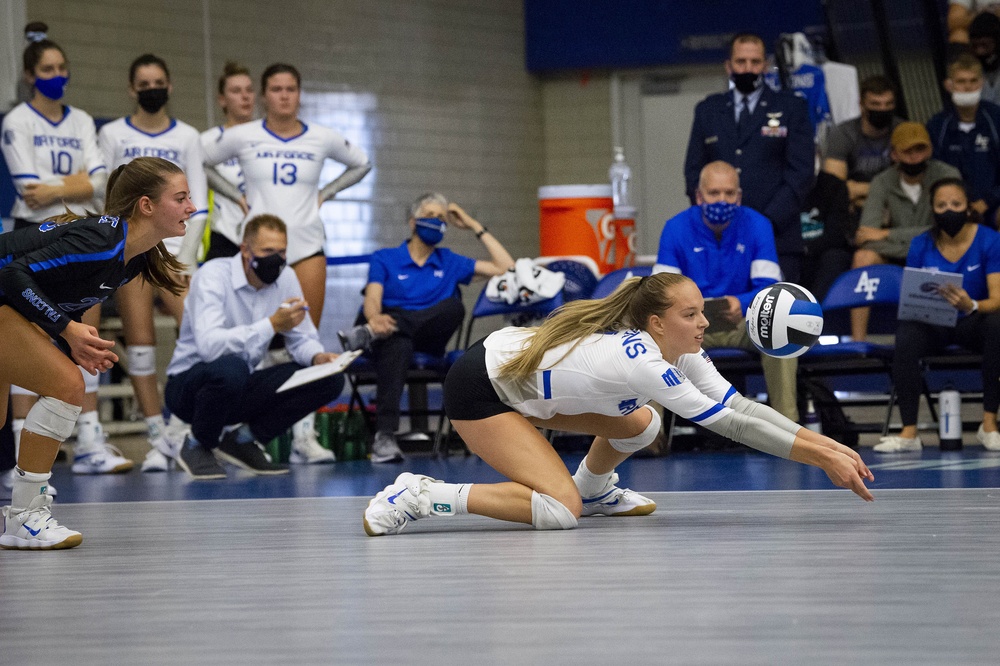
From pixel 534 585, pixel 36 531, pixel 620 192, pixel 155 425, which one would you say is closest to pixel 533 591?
pixel 534 585

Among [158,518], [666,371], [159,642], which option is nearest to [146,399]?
[158,518]

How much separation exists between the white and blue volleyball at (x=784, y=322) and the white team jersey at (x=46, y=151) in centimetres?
423

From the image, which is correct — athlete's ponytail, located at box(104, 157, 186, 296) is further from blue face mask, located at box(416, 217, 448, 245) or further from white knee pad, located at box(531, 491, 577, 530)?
blue face mask, located at box(416, 217, 448, 245)

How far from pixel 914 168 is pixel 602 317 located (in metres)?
4.44

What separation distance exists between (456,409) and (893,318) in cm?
485

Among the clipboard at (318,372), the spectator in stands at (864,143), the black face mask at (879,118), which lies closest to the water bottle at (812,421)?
the spectator in stands at (864,143)

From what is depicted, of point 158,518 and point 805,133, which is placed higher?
point 805,133

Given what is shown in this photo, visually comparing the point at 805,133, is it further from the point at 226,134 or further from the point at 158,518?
the point at 158,518

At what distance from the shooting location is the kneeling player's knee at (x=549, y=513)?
427 cm

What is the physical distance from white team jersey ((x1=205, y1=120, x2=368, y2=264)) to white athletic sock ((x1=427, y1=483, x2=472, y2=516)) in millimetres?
3936

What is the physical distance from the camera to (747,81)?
8.14 meters

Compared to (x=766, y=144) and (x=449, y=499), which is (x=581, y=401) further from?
(x=766, y=144)

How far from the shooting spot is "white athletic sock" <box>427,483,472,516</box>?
14.0 ft

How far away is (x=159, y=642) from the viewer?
2.69 meters
